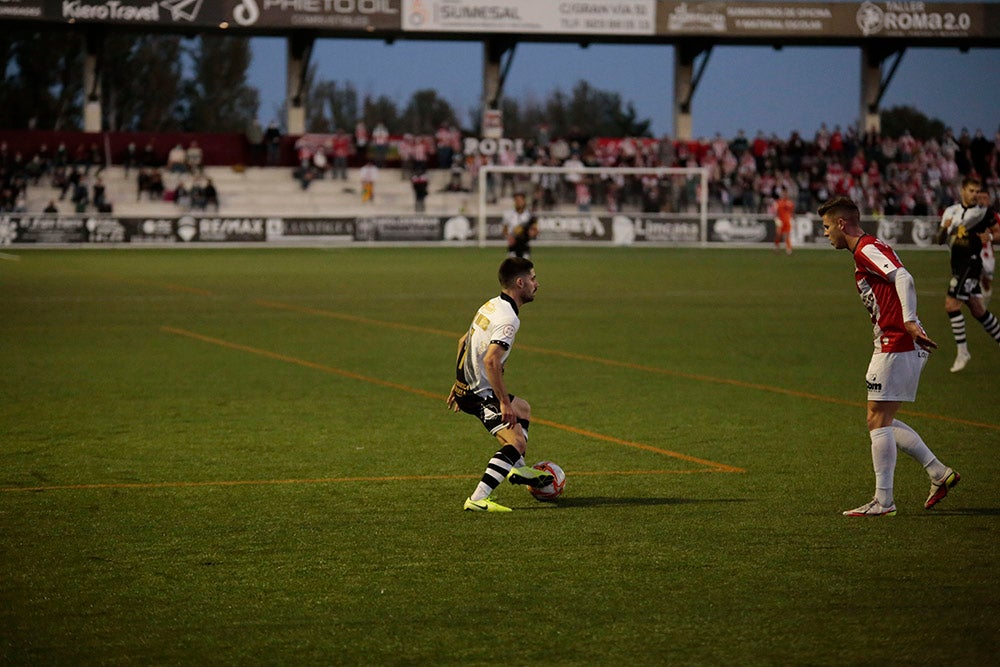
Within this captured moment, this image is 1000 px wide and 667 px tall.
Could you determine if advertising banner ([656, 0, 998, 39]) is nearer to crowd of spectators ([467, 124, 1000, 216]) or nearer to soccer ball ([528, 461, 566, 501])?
crowd of spectators ([467, 124, 1000, 216])

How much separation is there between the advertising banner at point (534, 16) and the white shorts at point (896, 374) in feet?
158

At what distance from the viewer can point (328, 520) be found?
26.1 feet

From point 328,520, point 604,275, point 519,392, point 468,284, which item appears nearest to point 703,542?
point 328,520

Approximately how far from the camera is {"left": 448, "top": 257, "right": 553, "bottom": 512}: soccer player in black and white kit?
791 centimetres

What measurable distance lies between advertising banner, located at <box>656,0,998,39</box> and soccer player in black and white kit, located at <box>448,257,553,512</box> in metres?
50.0

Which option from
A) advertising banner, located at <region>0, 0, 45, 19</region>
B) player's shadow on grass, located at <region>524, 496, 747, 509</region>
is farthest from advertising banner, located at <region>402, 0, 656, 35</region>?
player's shadow on grass, located at <region>524, 496, 747, 509</region>

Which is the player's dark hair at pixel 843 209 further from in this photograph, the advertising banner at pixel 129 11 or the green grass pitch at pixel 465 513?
the advertising banner at pixel 129 11

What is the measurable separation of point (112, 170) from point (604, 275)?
24797mm

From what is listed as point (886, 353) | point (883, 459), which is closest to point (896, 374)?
point (886, 353)

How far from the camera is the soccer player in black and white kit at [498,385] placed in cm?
791

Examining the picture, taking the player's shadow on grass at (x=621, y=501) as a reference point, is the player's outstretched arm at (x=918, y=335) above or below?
above

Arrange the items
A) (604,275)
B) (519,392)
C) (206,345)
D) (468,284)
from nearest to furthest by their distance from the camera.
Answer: (519,392)
(206,345)
(468,284)
(604,275)

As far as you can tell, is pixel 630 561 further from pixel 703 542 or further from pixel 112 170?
pixel 112 170

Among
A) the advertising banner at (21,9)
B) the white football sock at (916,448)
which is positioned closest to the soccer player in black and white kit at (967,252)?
the white football sock at (916,448)
